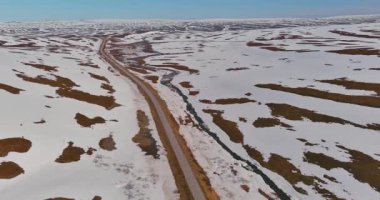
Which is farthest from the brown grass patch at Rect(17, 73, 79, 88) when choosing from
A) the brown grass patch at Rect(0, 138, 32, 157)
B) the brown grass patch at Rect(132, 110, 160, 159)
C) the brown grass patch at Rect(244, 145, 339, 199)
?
the brown grass patch at Rect(244, 145, 339, 199)

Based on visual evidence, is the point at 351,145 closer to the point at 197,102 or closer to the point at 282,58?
the point at 197,102

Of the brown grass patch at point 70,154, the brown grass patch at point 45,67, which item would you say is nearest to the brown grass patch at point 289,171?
the brown grass patch at point 70,154

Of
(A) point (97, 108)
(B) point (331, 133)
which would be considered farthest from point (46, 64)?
(B) point (331, 133)

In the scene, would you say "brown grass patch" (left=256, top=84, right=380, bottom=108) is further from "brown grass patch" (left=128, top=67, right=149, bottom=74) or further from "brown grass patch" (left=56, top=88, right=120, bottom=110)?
"brown grass patch" (left=128, top=67, right=149, bottom=74)

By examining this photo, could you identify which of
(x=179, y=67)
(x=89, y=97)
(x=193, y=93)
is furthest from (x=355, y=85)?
(x=179, y=67)

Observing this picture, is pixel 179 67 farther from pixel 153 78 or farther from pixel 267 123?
Result: pixel 267 123

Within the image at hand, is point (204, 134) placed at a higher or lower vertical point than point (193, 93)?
higher

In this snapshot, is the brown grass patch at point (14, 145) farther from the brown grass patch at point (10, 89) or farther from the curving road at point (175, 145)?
the brown grass patch at point (10, 89)
